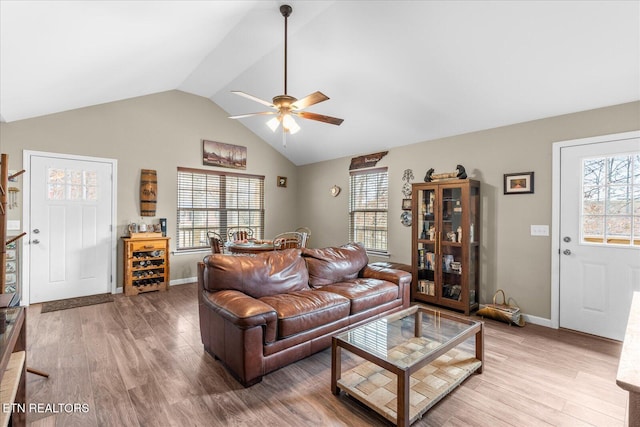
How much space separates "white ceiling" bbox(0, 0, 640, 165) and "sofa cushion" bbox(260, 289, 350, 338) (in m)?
2.71

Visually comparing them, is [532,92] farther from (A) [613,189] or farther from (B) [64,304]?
(B) [64,304]

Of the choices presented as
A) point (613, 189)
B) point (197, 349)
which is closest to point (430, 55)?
point (613, 189)

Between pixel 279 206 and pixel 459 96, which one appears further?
pixel 279 206

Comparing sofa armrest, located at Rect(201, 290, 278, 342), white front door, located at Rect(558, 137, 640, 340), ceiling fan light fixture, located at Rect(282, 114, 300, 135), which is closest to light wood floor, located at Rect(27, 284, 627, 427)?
white front door, located at Rect(558, 137, 640, 340)

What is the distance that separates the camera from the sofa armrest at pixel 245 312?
2.25m

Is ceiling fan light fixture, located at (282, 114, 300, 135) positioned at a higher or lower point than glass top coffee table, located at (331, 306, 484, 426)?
higher

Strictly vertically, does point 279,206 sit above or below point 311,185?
below

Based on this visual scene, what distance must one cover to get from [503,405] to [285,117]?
3.03 m

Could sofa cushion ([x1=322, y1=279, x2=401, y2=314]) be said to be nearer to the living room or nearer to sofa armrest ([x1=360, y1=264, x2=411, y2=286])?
sofa armrest ([x1=360, y1=264, x2=411, y2=286])

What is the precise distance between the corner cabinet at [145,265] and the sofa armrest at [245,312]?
292 centimetres

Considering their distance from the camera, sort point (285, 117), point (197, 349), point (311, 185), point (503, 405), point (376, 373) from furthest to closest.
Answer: point (311, 185) → point (285, 117) → point (197, 349) → point (376, 373) → point (503, 405)

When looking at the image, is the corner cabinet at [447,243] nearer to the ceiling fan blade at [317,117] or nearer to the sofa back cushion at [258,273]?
the ceiling fan blade at [317,117]

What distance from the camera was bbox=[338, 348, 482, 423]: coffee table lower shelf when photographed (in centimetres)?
199

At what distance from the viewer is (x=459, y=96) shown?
12.1ft
